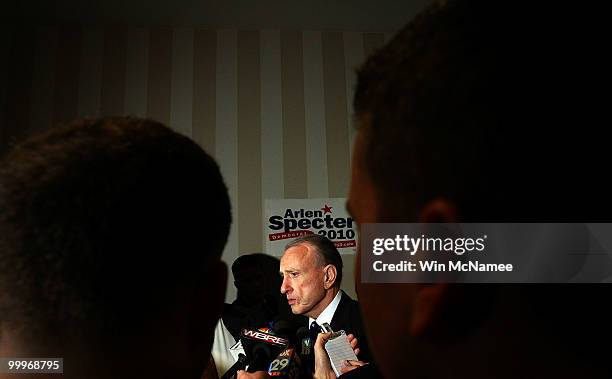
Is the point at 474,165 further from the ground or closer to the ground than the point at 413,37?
closer to the ground

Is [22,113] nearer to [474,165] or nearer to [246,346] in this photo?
[246,346]

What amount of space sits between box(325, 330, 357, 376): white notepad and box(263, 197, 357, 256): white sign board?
114 cm

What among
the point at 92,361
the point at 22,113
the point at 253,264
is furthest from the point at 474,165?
the point at 22,113

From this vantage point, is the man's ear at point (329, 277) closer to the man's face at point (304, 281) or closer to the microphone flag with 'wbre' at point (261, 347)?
the man's face at point (304, 281)

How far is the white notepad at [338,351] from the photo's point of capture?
6.04 feet

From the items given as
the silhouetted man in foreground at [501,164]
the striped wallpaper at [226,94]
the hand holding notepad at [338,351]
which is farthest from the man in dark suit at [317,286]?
the silhouetted man in foreground at [501,164]

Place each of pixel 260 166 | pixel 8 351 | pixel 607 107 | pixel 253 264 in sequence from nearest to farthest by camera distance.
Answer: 1. pixel 607 107
2. pixel 8 351
3. pixel 253 264
4. pixel 260 166

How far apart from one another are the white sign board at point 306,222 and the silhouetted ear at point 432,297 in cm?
258

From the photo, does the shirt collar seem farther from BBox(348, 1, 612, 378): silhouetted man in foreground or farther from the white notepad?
BBox(348, 1, 612, 378): silhouetted man in foreground

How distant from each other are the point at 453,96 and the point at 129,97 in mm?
3073

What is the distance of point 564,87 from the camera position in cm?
42

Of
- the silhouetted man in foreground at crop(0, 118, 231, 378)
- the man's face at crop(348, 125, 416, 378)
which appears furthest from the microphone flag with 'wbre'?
the man's face at crop(348, 125, 416, 378)

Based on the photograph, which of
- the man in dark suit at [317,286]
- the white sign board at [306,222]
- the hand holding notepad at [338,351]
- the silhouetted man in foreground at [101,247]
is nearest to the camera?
the silhouetted man in foreground at [101,247]

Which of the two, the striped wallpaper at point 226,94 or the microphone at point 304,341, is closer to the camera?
the microphone at point 304,341
